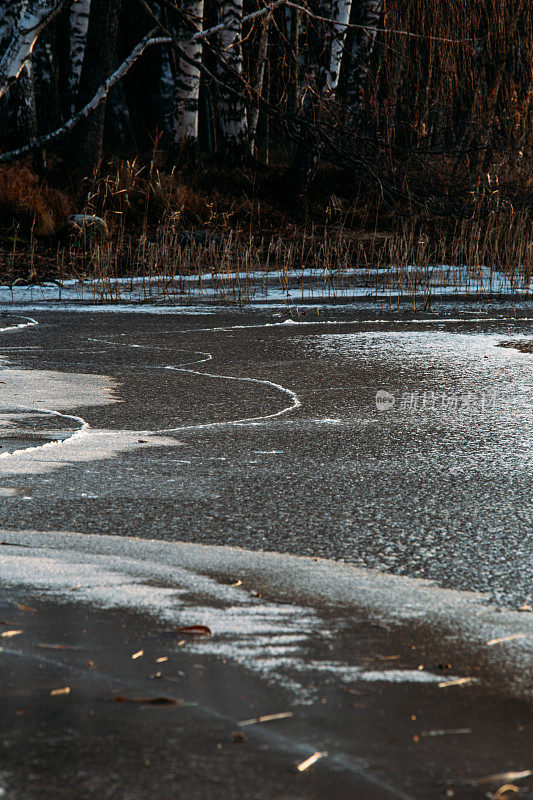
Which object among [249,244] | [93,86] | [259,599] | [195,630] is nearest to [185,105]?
[93,86]

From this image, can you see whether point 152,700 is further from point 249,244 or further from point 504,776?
point 249,244

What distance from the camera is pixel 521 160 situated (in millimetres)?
16250

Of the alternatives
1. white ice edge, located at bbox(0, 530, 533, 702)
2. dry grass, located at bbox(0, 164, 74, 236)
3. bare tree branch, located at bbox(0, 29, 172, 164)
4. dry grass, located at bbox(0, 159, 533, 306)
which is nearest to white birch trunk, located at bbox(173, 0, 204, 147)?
dry grass, located at bbox(0, 159, 533, 306)

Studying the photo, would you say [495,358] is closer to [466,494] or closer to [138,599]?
[466,494]

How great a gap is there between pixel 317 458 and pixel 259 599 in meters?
1.64

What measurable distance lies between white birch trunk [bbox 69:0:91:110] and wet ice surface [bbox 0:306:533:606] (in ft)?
37.7

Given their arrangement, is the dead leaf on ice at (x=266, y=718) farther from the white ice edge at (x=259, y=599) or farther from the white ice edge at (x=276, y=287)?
the white ice edge at (x=276, y=287)

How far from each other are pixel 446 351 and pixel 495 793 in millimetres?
5757

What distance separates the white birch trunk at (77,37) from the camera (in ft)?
56.5

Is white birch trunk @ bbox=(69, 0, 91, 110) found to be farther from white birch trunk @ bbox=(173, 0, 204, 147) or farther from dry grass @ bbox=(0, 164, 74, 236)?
dry grass @ bbox=(0, 164, 74, 236)

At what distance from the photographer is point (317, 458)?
4203 mm

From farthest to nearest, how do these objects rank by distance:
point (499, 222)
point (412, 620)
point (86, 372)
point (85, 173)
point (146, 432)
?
point (85, 173)
point (499, 222)
point (86, 372)
point (146, 432)
point (412, 620)

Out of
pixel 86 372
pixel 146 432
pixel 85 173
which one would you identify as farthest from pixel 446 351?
pixel 85 173

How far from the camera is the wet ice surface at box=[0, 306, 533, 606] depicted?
10.4 feet
